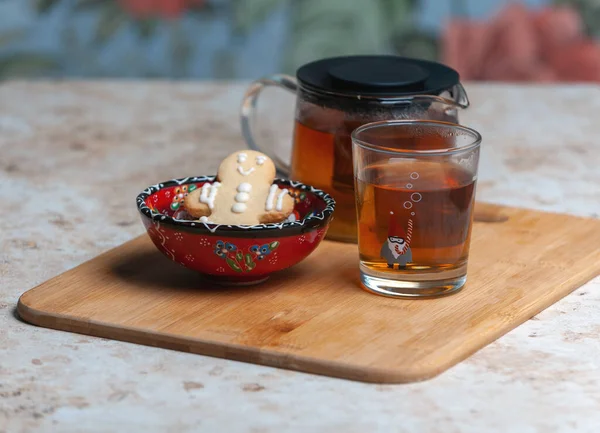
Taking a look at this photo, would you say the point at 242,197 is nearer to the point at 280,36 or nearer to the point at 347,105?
the point at 347,105

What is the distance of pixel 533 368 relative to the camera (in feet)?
2.31

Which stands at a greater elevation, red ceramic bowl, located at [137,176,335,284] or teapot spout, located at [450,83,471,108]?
teapot spout, located at [450,83,471,108]

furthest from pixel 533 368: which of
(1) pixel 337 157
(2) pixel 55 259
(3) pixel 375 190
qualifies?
(2) pixel 55 259

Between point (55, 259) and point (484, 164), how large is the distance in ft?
1.92

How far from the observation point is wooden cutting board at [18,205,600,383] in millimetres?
708

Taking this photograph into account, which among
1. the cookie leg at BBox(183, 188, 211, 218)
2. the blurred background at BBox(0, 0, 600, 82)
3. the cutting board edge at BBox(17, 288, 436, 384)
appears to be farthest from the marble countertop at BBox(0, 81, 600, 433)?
the blurred background at BBox(0, 0, 600, 82)

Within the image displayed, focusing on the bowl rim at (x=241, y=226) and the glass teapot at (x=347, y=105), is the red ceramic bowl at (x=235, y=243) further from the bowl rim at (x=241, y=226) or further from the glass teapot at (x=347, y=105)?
the glass teapot at (x=347, y=105)

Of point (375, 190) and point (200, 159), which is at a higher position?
point (375, 190)

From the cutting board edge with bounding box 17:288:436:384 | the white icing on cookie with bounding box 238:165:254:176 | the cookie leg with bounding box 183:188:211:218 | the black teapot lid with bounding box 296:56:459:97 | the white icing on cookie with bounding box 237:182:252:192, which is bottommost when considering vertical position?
the cutting board edge with bounding box 17:288:436:384

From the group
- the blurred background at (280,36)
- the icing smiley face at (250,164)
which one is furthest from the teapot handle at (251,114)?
the blurred background at (280,36)

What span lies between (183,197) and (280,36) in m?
1.45

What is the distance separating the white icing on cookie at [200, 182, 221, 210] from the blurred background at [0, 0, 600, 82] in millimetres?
1460

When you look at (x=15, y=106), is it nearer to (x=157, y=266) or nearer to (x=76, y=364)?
(x=157, y=266)

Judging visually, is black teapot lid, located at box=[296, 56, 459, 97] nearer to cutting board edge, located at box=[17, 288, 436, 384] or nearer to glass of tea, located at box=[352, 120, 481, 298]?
glass of tea, located at box=[352, 120, 481, 298]
